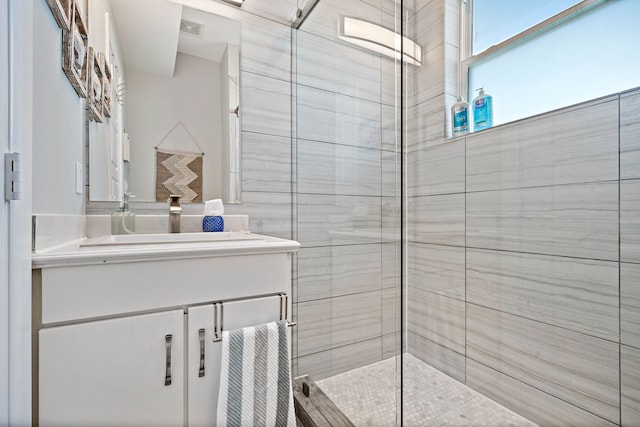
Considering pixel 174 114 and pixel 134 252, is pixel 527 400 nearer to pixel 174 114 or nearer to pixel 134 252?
pixel 134 252

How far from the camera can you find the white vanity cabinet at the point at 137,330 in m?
0.71

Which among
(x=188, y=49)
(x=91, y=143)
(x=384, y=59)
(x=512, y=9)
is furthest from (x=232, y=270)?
(x=512, y=9)

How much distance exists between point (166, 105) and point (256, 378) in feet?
3.90

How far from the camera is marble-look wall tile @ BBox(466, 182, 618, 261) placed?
3.55ft

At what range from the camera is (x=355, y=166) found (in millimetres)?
1350

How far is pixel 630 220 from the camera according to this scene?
3.34 ft

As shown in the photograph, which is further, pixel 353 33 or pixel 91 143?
pixel 353 33

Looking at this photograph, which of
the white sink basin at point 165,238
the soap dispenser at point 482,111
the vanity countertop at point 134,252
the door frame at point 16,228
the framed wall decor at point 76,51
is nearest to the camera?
the door frame at point 16,228

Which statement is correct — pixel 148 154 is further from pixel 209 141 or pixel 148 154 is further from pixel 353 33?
pixel 353 33

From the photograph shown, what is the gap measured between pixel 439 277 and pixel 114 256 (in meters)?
1.44

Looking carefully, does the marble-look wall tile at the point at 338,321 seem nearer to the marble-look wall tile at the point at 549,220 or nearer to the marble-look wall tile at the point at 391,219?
the marble-look wall tile at the point at 391,219

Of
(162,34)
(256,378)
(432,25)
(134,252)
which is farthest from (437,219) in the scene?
(162,34)

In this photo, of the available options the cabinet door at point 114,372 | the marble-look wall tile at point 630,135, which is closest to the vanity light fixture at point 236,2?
the cabinet door at point 114,372

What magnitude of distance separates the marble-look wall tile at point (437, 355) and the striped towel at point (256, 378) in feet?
2.53
